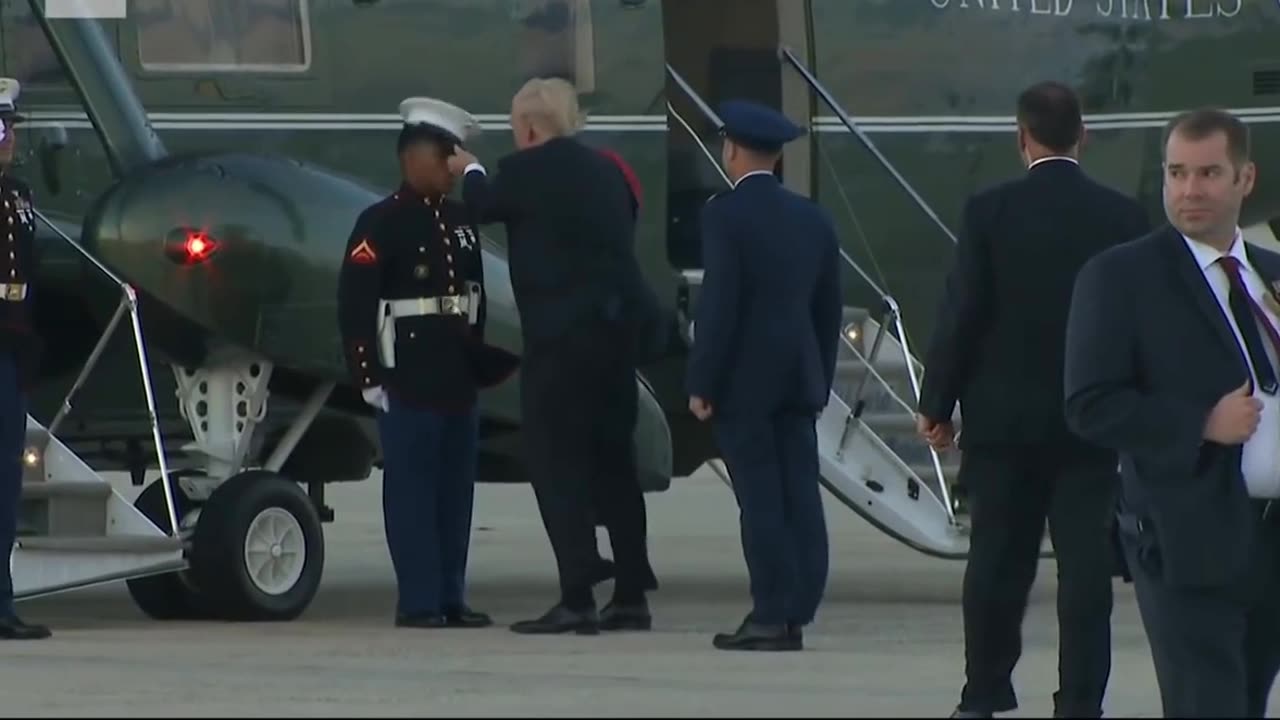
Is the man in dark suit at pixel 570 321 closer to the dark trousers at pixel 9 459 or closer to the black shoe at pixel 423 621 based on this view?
the black shoe at pixel 423 621

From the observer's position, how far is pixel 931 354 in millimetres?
8148

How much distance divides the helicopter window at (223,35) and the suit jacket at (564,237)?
5.87ft

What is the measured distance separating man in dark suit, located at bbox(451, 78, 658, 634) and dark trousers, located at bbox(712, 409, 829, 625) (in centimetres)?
61

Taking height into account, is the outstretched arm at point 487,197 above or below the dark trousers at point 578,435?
above

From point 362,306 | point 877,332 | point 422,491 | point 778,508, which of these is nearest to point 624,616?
point 422,491

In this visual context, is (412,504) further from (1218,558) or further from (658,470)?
(1218,558)

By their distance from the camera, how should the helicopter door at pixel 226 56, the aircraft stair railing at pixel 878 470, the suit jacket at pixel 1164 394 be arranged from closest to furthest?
the suit jacket at pixel 1164 394, the helicopter door at pixel 226 56, the aircraft stair railing at pixel 878 470

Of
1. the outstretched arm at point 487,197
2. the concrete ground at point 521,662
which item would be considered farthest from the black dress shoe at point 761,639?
the outstretched arm at point 487,197

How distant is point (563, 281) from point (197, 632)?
1.84 meters

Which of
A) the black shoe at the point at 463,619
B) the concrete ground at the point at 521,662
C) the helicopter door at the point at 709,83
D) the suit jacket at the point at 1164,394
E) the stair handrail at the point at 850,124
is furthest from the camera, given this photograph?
the helicopter door at the point at 709,83

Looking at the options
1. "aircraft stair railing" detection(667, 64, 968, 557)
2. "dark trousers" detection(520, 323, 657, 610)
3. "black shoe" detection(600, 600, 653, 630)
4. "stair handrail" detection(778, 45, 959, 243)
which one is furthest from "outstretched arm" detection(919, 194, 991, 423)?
"stair handrail" detection(778, 45, 959, 243)

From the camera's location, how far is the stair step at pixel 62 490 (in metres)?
11.1

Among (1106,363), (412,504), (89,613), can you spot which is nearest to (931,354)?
(1106,363)

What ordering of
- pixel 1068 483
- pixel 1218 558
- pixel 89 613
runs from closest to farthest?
pixel 1218 558 → pixel 1068 483 → pixel 89 613
